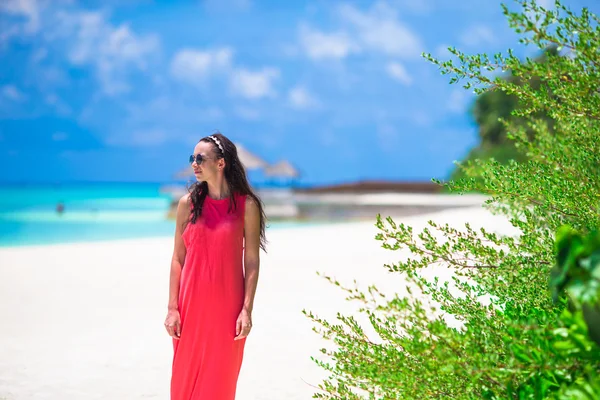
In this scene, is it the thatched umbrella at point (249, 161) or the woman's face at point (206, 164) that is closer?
the woman's face at point (206, 164)

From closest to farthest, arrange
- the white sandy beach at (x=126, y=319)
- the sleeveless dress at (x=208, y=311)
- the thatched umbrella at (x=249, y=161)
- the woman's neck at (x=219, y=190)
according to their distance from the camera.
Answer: the sleeveless dress at (x=208, y=311) < the woman's neck at (x=219, y=190) < the white sandy beach at (x=126, y=319) < the thatched umbrella at (x=249, y=161)

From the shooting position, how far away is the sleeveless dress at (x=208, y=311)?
3.81 meters

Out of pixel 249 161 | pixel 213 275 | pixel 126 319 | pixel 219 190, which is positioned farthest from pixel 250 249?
pixel 249 161

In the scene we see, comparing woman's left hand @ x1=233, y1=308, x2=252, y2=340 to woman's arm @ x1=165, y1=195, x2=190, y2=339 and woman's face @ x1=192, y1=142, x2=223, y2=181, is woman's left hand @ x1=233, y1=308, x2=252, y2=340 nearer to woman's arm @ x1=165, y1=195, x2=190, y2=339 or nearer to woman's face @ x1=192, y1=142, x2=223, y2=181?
woman's arm @ x1=165, y1=195, x2=190, y2=339

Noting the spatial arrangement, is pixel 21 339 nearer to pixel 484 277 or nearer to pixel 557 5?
pixel 484 277

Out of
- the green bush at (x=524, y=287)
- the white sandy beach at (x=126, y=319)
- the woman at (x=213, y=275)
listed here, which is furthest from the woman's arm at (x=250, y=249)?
the white sandy beach at (x=126, y=319)

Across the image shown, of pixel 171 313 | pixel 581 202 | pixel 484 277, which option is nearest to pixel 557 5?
pixel 581 202

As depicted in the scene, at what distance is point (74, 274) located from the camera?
13.0 m

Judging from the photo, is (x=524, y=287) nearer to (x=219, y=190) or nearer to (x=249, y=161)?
(x=219, y=190)

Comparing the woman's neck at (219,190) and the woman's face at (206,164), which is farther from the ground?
the woman's face at (206,164)

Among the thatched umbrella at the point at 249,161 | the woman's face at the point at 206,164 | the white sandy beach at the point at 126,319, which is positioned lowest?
the white sandy beach at the point at 126,319

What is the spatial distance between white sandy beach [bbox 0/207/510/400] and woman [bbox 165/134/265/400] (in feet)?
4.54

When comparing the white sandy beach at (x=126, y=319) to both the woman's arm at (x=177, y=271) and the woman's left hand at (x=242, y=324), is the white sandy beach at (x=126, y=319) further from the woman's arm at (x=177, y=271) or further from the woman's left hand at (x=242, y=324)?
the woman's arm at (x=177, y=271)

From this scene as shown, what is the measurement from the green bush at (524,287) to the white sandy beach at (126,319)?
1.93 meters
